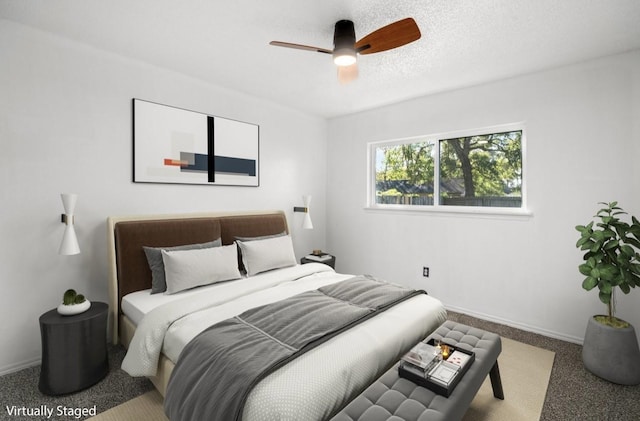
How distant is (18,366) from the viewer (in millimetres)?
2258

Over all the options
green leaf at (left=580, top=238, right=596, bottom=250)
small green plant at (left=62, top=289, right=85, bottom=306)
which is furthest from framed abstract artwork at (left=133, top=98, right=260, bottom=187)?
green leaf at (left=580, top=238, right=596, bottom=250)

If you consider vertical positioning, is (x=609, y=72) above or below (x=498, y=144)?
above

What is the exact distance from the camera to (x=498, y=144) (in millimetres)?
3279

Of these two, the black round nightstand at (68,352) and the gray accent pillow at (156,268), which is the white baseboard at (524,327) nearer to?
the gray accent pillow at (156,268)

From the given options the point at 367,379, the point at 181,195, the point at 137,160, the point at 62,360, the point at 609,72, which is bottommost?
the point at 62,360

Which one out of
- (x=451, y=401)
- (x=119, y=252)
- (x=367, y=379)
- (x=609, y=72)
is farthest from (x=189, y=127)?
(x=609, y=72)

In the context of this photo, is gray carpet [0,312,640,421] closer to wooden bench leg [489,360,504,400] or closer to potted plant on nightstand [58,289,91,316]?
wooden bench leg [489,360,504,400]

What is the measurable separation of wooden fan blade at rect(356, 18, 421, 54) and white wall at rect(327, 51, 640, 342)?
1.89 metres

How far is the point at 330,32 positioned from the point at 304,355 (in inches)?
84.4

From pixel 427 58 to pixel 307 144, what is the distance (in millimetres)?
2135

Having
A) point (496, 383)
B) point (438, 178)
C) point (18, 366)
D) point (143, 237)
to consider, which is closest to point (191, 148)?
point (143, 237)

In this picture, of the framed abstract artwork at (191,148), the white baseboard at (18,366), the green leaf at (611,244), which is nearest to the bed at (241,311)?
the framed abstract artwork at (191,148)

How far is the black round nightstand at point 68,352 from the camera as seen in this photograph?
1948 millimetres

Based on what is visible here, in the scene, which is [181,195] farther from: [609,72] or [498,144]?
[609,72]
